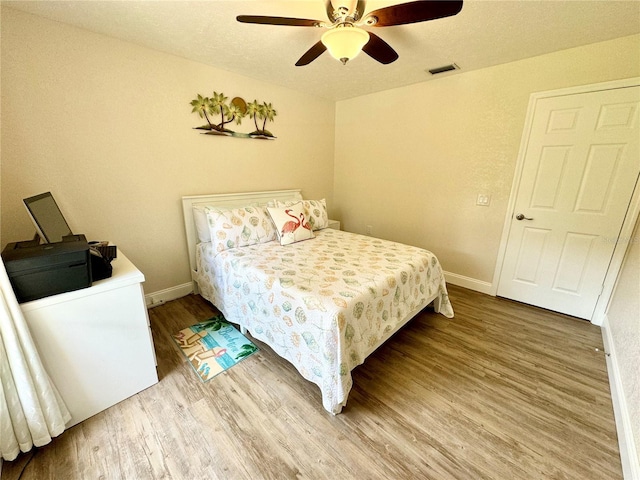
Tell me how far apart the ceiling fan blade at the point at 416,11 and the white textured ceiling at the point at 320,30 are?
26cm

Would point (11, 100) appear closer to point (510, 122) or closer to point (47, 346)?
point (47, 346)

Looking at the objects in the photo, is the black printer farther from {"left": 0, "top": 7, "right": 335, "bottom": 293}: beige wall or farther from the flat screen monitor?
{"left": 0, "top": 7, "right": 335, "bottom": 293}: beige wall

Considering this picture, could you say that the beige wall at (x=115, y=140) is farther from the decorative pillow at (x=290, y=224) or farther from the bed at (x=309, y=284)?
the decorative pillow at (x=290, y=224)

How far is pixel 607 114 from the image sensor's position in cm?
207

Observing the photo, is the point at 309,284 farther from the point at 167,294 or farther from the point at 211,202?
the point at 167,294

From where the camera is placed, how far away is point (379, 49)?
1702mm

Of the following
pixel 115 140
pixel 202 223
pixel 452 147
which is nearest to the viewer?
pixel 115 140

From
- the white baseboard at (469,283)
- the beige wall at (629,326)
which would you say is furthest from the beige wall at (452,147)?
the beige wall at (629,326)

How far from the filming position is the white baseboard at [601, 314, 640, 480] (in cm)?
116

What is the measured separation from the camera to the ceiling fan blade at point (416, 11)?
1.21 m

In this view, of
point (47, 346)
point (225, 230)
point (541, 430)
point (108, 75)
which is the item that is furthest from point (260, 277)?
point (108, 75)

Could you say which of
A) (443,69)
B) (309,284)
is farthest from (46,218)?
(443,69)

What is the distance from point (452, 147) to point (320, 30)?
1849 mm

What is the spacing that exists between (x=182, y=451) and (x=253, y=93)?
315 centimetres
